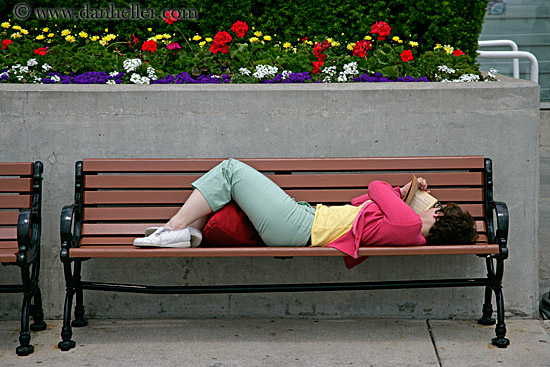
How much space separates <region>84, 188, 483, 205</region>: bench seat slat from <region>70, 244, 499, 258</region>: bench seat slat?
18.8 inches

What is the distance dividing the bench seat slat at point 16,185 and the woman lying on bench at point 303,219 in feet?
2.71

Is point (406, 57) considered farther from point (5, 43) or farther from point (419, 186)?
point (5, 43)

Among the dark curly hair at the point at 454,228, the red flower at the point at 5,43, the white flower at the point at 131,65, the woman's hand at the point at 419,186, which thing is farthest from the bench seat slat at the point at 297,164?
the red flower at the point at 5,43

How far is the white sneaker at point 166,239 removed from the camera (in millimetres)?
3916

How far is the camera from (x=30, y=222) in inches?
160

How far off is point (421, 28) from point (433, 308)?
3084mm

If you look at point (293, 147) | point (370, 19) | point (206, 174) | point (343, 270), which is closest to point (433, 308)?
point (343, 270)

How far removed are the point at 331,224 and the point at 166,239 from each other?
0.92 meters

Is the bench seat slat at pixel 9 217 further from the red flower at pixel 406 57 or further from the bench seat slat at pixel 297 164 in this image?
the red flower at pixel 406 57

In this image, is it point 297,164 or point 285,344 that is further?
point 297,164

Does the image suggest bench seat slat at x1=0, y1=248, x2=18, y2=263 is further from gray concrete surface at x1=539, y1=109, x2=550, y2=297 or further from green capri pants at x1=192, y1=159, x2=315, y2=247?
gray concrete surface at x1=539, y1=109, x2=550, y2=297

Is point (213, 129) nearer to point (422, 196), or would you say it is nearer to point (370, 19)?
point (422, 196)

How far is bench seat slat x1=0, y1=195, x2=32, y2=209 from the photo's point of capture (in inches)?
167

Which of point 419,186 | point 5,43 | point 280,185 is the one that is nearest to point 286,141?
point 280,185
